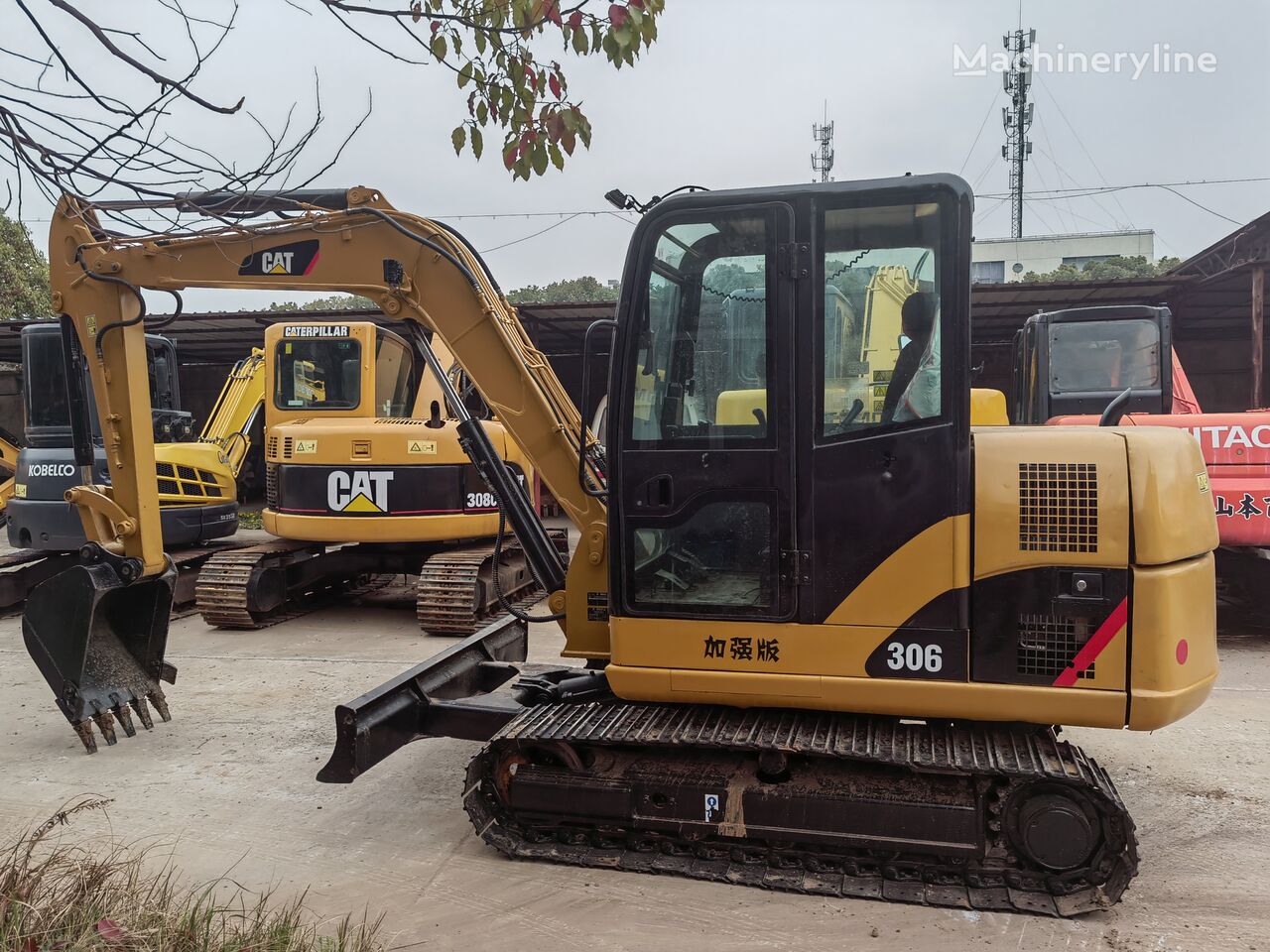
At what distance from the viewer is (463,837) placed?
4.29m

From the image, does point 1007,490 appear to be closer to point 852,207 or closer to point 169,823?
point 852,207

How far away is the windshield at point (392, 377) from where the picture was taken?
9961mm

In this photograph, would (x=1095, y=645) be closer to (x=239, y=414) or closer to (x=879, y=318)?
(x=879, y=318)

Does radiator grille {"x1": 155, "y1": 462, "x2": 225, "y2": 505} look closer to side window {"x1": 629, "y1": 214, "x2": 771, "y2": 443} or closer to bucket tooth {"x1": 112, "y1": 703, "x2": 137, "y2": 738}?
bucket tooth {"x1": 112, "y1": 703, "x2": 137, "y2": 738}

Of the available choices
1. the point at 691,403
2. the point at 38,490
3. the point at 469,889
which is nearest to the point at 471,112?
the point at 691,403

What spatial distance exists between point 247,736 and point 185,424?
582 centimetres

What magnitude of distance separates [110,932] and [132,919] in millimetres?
170

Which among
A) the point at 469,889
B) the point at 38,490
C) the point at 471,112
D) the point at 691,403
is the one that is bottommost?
the point at 469,889

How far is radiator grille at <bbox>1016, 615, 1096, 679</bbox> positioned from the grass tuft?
8.03 ft

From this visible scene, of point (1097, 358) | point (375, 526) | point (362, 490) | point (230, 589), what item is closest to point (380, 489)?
point (362, 490)

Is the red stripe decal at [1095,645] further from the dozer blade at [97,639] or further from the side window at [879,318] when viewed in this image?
the dozer blade at [97,639]

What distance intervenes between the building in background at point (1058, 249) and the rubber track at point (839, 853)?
45.4 m

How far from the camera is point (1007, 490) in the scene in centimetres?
352

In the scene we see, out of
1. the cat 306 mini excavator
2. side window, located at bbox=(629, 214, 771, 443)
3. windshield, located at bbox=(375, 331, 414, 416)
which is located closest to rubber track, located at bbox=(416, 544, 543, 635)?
windshield, located at bbox=(375, 331, 414, 416)
